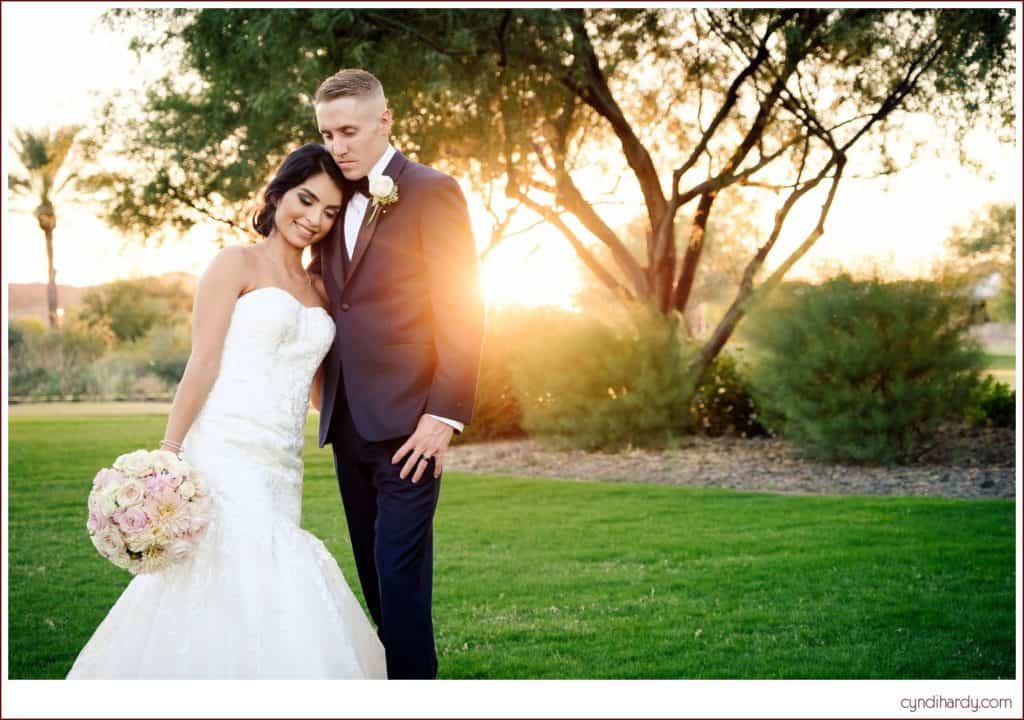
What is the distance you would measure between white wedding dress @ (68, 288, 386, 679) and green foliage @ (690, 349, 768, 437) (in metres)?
10.9

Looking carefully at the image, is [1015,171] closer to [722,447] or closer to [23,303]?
[722,447]

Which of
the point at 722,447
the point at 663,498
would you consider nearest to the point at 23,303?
the point at 722,447

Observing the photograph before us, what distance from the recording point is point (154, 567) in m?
3.43

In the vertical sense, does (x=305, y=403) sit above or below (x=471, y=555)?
above

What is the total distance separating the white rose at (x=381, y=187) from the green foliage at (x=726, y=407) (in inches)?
433

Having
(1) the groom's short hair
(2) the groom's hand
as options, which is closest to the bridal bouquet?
(2) the groom's hand

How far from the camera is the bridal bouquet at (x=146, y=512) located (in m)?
3.32

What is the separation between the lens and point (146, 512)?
332 cm

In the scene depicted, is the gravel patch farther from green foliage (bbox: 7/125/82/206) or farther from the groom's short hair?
green foliage (bbox: 7/125/82/206)

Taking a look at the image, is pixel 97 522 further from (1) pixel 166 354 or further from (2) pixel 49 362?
(2) pixel 49 362

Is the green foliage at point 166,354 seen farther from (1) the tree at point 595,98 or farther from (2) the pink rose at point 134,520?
(2) the pink rose at point 134,520

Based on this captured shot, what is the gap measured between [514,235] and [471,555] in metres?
7.21

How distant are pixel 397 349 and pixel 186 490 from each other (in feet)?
2.77

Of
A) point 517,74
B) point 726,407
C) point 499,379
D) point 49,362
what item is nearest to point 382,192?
point 517,74
